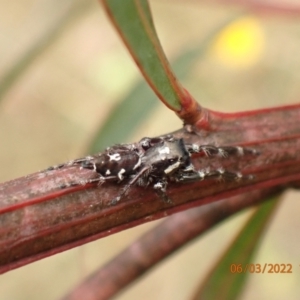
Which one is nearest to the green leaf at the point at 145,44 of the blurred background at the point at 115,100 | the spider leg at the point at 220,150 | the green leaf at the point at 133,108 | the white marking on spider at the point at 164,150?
the spider leg at the point at 220,150

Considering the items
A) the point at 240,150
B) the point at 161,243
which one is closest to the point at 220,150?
the point at 240,150

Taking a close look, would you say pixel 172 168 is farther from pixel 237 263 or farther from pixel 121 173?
pixel 237 263

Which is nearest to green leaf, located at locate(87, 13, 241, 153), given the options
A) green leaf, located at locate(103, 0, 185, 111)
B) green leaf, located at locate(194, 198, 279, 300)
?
green leaf, located at locate(194, 198, 279, 300)

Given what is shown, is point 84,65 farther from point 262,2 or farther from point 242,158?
point 242,158

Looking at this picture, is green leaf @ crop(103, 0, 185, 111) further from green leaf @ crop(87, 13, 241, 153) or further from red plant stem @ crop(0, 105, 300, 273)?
green leaf @ crop(87, 13, 241, 153)

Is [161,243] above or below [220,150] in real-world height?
below

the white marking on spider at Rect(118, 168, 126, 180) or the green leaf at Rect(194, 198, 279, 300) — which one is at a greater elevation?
the white marking on spider at Rect(118, 168, 126, 180)
